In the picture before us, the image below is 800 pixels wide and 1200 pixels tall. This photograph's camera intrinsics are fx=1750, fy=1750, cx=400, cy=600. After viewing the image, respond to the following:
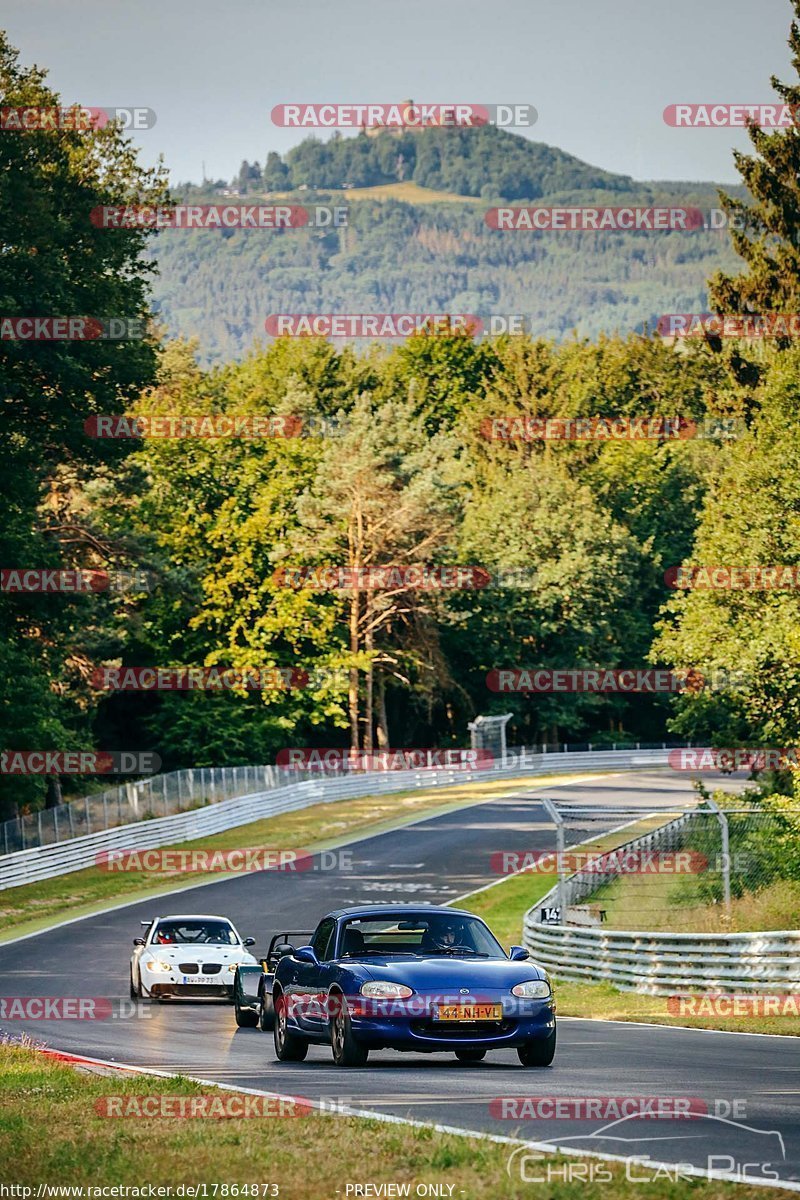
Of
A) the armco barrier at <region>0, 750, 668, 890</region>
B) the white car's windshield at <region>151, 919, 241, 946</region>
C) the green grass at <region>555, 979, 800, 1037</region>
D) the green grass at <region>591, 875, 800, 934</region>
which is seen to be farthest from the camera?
the armco barrier at <region>0, 750, 668, 890</region>

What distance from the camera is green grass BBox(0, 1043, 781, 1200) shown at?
8.01 meters

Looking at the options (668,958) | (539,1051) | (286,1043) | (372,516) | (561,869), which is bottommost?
→ (668,958)

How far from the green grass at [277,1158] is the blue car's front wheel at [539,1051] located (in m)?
3.82

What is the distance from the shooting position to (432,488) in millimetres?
77688

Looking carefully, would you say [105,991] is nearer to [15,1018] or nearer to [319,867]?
[15,1018]

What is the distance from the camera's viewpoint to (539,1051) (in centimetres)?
1405

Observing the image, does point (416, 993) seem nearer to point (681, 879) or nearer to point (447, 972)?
point (447, 972)

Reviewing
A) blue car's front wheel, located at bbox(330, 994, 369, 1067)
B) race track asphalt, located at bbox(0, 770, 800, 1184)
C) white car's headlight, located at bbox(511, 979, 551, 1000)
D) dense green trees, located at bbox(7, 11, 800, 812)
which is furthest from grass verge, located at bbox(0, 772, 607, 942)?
white car's headlight, located at bbox(511, 979, 551, 1000)

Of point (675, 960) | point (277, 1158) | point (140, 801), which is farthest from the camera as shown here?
point (140, 801)

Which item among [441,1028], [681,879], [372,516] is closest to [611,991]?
[681,879]

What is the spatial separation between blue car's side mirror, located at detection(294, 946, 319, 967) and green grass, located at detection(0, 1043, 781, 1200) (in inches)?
164

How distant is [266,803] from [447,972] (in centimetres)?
4874

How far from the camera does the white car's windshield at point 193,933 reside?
25.7 metres

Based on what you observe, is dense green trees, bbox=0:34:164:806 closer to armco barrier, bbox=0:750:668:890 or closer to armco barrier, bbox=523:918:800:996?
armco barrier, bbox=0:750:668:890
